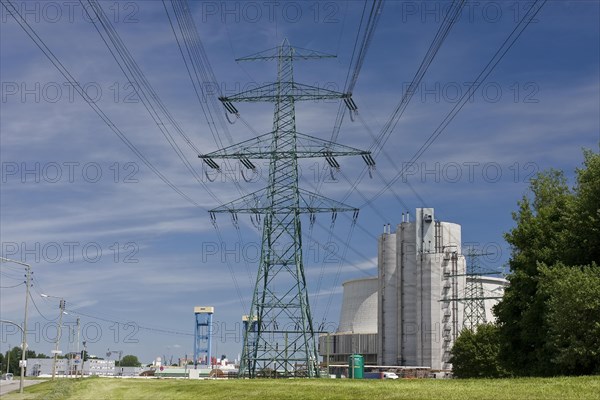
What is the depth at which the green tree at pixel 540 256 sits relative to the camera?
53250 mm

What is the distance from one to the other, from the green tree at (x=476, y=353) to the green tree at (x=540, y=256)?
30.0 metres

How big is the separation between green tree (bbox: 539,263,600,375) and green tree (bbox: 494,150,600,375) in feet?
3.59

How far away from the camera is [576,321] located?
4750 cm

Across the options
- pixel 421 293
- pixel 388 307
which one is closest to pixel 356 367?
pixel 421 293

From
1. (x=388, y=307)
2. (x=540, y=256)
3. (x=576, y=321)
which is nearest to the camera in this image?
(x=576, y=321)

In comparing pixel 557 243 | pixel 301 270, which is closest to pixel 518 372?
pixel 557 243

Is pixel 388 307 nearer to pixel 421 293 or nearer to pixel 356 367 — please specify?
pixel 421 293

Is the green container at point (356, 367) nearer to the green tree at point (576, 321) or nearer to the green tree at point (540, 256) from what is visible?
the green tree at point (540, 256)

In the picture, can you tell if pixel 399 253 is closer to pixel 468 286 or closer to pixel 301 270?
pixel 468 286

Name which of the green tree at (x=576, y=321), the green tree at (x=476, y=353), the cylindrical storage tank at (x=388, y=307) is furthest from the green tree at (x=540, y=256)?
the cylindrical storage tank at (x=388, y=307)

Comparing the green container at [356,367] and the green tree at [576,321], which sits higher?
the green tree at [576,321]

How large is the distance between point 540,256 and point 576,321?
1262cm

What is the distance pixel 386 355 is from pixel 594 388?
158482 millimetres

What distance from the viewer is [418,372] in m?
154
